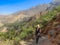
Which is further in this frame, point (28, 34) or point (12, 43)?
point (28, 34)

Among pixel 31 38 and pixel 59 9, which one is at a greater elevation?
pixel 59 9

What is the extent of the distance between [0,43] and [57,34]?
4.38 m

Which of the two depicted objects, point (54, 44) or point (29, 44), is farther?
point (29, 44)

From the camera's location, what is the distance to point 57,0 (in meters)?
36.6

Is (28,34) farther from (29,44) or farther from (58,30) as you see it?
(58,30)

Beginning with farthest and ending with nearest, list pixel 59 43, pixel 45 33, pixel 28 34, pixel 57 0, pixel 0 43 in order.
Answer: pixel 57 0
pixel 28 34
pixel 45 33
pixel 0 43
pixel 59 43

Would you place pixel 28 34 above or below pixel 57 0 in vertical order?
below

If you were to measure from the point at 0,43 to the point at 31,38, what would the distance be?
6.65m

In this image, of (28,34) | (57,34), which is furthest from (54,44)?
(28,34)

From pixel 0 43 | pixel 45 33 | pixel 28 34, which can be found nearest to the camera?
pixel 0 43

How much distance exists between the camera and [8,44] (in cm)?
1549

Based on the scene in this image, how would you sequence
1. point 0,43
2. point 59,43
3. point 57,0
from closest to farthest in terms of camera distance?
1. point 59,43
2. point 0,43
3. point 57,0

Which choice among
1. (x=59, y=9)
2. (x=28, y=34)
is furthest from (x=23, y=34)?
(x=59, y=9)

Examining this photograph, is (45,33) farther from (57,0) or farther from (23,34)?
(57,0)
